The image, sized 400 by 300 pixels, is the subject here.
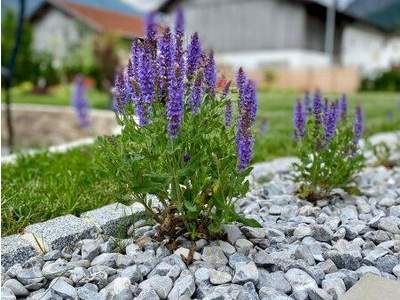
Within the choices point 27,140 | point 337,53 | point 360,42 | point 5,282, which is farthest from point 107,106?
point 360,42

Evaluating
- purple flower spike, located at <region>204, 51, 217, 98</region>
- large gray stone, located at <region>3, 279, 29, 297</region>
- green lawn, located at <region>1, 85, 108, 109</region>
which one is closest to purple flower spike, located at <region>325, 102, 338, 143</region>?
purple flower spike, located at <region>204, 51, 217, 98</region>

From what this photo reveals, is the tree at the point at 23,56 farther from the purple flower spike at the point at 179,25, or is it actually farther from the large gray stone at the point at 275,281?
the large gray stone at the point at 275,281

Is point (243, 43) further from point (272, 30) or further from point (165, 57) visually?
point (165, 57)

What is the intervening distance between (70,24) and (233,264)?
28617 mm

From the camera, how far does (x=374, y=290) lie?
205 cm

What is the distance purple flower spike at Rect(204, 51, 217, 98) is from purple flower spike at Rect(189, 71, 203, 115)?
12 cm

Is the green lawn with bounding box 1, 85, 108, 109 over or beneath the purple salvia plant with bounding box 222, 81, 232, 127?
beneath

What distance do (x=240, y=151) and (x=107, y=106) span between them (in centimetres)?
963

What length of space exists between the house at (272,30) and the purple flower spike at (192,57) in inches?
904

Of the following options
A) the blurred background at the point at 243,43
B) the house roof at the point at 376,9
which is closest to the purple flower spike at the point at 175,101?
the blurred background at the point at 243,43

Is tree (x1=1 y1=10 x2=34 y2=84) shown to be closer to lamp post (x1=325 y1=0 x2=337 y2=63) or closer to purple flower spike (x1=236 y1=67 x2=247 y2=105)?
lamp post (x1=325 y1=0 x2=337 y2=63)

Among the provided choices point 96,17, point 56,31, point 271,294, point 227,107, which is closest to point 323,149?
point 227,107

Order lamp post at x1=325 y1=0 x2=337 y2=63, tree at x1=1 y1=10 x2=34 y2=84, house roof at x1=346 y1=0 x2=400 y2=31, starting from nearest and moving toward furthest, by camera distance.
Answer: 1. tree at x1=1 y1=10 x2=34 y2=84
2. lamp post at x1=325 y1=0 x2=337 y2=63
3. house roof at x1=346 y1=0 x2=400 y2=31

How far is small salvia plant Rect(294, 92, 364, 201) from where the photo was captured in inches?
120
